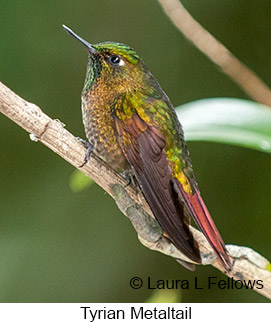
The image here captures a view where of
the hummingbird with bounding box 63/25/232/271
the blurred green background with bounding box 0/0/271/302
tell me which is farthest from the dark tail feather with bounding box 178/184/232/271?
the blurred green background with bounding box 0/0/271/302

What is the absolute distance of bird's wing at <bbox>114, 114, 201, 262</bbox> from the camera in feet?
3.64

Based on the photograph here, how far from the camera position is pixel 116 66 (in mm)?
1366

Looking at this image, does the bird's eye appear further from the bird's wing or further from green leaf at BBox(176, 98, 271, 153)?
green leaf at BBox(176, 98, 271, 153)

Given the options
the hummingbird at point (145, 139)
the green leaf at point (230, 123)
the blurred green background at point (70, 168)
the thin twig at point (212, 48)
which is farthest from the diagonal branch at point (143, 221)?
the blurred green background at point (70, 168)

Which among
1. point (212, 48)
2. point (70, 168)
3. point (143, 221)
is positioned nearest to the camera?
point (143, 221)

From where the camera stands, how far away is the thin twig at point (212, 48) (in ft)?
4.29

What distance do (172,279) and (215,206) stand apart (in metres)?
0.51

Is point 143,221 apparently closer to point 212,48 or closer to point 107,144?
point 107,144

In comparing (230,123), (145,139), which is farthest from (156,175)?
(230,123)

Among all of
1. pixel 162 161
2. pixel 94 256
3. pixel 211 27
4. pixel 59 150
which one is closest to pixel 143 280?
pixel 94 256

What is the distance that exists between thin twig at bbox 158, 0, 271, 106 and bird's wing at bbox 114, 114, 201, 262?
23 centimetres

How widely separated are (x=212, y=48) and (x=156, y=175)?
34 cm

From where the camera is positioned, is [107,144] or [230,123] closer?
[230,123]
